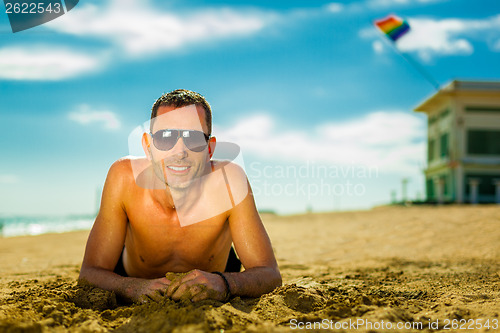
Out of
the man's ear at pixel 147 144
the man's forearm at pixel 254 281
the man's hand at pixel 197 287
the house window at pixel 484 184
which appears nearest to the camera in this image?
the man's hand at pixel 197 287

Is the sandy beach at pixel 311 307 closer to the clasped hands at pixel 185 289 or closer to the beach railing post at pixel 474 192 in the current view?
the clasped hands at pixel 185 289

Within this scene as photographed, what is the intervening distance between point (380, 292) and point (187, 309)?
1.43m

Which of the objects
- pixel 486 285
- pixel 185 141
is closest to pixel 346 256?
pixel 486 285

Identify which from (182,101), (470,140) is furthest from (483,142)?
(182,101)

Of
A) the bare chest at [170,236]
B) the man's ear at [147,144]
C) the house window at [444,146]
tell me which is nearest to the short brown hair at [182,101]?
the man's ear at [147,144]

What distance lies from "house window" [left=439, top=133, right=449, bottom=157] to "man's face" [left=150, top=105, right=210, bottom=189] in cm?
1887

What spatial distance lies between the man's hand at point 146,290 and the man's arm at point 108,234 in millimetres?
167

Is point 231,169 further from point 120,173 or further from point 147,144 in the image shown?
point 120,173

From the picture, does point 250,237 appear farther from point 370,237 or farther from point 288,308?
point 370,237

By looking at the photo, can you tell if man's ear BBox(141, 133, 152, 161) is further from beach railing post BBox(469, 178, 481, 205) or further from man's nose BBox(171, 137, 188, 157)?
beach railing post BBox(469, 178, 481, 205)

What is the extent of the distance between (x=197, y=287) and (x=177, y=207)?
754mm

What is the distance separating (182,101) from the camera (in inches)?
104

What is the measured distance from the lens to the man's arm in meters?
2.50

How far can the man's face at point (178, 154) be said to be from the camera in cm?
259
